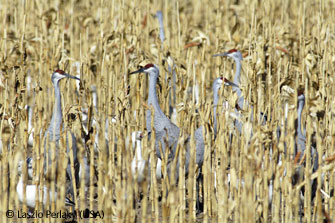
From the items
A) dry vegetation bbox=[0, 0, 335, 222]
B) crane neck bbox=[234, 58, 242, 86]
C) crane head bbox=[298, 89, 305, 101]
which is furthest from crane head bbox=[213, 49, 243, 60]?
crane head bbox=[298, 89, 305, 101]

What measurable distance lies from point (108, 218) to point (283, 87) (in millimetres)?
2037

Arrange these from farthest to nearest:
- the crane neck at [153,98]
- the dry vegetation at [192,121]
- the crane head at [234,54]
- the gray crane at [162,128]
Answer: the crane head at [234,54]
the crane neck at [153,98]
the gray crane at [162,128]
the dry vegetation at [192,121]

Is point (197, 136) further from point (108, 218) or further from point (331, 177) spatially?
point (108, 218)

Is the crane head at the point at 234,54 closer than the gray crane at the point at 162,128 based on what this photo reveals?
No

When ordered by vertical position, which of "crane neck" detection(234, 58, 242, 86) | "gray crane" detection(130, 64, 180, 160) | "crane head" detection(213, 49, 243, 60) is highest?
Result: "crane head" detection(213, 49, 243, 60)

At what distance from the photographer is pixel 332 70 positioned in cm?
531

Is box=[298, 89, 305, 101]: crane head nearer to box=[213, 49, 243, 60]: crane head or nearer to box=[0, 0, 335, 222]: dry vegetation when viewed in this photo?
box=[0, 0, 335, 222]: dry vegetation

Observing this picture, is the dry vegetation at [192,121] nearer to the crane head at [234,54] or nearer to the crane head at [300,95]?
the crane head at [300,95]

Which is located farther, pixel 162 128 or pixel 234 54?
pixel 234 54

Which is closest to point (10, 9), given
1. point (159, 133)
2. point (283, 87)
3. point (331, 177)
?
point (159, 133)

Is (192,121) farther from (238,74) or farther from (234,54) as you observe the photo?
(234,54)

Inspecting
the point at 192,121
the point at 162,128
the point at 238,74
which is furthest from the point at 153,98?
the point at 238,74

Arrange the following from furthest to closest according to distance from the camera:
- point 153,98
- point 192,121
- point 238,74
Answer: point 238,74 < point 153,98 < point 192,121

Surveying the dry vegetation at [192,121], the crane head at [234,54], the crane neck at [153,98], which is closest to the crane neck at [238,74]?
the crane head at [234,54]
